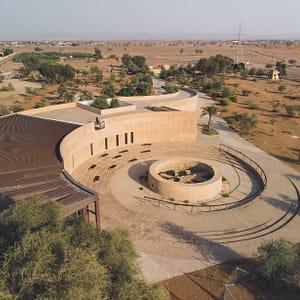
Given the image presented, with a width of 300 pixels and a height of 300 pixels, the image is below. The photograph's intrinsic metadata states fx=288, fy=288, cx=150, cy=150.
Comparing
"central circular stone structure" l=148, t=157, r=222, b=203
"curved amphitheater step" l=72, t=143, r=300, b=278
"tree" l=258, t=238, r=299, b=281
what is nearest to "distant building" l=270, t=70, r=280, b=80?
"curved amphitheater step" l=72, t=143, r=300, b=278

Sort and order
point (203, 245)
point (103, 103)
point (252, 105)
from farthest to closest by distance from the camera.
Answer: point (252, 105) < point (103, 103) < point (203, 245)

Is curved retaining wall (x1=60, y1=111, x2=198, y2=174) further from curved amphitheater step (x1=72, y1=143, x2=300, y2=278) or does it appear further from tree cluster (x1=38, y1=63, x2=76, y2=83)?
tree cluster (x1=38, y1=63, x2=76, y2=83)

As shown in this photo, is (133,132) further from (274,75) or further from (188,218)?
(274,75)

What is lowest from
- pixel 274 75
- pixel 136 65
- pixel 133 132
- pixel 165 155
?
pixel 165 155

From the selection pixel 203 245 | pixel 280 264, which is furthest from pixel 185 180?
pixel 280 264

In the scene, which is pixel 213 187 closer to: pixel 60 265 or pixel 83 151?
pixel 83 151

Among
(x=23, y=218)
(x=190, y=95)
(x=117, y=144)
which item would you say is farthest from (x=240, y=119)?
(x=23, y=218)

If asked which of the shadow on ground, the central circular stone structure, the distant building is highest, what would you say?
the distant building
